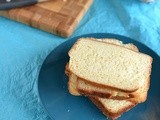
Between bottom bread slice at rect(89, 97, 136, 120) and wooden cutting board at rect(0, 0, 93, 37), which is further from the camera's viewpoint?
wooden cutting board at rect(0, 0, 93, 37)

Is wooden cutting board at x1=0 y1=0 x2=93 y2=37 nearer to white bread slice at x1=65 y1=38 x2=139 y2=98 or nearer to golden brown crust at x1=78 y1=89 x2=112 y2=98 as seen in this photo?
white bread slice at x1=65 y1=38 x2=139 y2=98

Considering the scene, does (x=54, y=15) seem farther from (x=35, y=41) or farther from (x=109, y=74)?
(x=109, y=74)

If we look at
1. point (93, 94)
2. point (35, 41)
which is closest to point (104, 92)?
point (93, 94)

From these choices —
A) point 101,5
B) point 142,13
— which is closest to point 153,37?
point 142,13

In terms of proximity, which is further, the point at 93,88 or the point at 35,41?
the point at 35,41

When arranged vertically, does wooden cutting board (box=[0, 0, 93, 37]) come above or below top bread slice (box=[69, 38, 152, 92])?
below

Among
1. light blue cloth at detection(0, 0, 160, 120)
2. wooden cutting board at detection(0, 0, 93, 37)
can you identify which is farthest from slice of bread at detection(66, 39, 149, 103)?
wooden cutting board at detection(0, 0, 93, 37)

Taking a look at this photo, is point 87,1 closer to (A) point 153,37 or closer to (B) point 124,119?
(A) point 153,37
